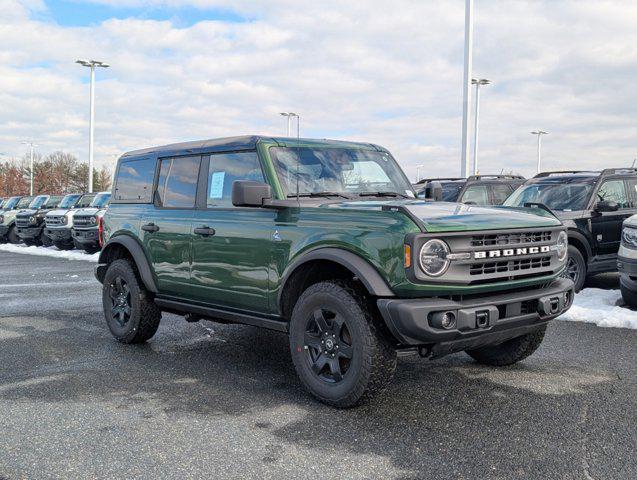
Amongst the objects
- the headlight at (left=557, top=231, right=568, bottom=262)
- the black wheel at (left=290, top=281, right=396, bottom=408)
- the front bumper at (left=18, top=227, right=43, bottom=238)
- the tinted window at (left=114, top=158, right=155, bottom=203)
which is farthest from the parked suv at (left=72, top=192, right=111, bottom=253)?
the headlight at (left=557, top=231, right=568, bottom=262)

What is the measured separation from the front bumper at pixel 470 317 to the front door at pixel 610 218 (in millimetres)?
5328

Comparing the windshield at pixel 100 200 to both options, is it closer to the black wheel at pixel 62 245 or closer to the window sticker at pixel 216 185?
the black wheel at pixel 62 245

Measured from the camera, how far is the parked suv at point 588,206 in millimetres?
9008

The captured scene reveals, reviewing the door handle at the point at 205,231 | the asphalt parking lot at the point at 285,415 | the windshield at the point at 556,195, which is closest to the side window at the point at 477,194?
the windshield at the point at 556,195

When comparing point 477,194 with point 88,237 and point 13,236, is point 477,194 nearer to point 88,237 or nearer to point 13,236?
point 88,237

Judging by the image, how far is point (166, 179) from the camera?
6.09 meters

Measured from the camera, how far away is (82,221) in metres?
18.2

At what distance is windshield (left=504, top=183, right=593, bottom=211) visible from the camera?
9.41 meters

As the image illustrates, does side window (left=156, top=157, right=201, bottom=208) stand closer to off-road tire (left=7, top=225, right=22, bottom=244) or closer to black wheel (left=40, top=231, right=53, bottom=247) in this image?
black wheel (left=40, top=231, right=53, bottom=247)

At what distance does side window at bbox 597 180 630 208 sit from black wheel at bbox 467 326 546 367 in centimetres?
502

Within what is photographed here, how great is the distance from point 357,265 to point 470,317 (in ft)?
2.56

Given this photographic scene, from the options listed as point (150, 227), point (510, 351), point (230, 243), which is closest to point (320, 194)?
point (230, 243)

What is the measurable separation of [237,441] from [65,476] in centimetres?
96

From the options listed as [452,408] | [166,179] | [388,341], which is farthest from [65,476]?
[166,179]
